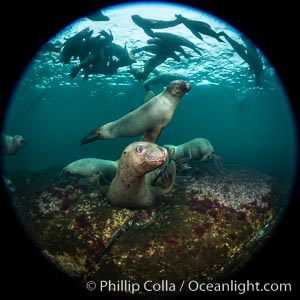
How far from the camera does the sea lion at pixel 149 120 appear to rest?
5.99 metres

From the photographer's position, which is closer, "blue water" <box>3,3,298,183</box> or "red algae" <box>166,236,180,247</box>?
"red algae" <box>166,236,180,247</box>

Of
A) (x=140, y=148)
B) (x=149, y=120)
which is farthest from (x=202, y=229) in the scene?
(x=149, y=120)

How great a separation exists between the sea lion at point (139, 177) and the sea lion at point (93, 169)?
1.58 meters

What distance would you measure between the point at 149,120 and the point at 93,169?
178cm

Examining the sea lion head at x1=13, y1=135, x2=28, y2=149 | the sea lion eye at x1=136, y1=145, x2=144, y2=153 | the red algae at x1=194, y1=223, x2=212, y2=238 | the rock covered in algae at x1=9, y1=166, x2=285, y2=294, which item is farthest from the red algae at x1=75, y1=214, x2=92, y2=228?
the sea lion head at x1=13, y1=135, x2=28, y2=149

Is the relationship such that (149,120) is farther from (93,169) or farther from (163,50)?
(163,50)

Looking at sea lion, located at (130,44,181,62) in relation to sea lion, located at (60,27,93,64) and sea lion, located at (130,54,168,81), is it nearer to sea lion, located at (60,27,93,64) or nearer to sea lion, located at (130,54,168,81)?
sea lion, located at (130,54,168,81)

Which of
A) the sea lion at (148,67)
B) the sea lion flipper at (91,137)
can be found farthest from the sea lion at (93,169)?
the sea lion at (148,67)

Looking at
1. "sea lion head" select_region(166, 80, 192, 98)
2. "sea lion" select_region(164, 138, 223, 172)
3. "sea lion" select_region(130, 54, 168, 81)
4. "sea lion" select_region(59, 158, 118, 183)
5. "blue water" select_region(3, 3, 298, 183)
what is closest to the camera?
"sea lion head" select_region(166, 80, 192, 98)

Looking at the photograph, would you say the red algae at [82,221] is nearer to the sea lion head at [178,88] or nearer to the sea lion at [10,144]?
the sea lion head at [178,88]

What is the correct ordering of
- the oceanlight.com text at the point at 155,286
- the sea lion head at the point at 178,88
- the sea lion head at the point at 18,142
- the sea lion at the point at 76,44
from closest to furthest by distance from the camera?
1. the oceanlight.com text at the point at 155,286
2. the sea lion head at the point at 178,88
3. the sea lion at the point at 76,44
4. the sea lion head at the point at 18,142

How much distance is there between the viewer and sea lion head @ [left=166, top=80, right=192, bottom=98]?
5.99m

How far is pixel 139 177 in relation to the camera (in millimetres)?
4164

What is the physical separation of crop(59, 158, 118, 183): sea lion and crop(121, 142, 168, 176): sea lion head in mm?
2202
